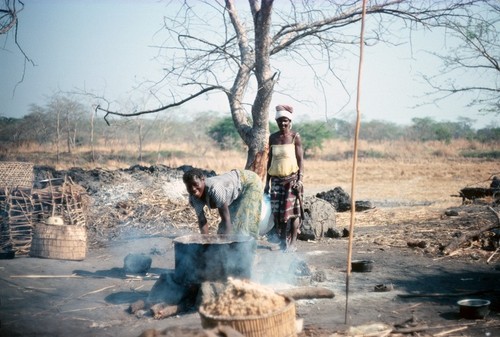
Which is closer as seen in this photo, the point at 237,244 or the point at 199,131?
the point at 237,244

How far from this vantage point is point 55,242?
7082mm

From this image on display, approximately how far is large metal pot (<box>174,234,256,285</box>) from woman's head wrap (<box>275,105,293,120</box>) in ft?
7.53

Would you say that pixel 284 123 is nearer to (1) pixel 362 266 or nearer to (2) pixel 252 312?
(1) pixel 362 266

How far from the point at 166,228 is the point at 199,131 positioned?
203 ft

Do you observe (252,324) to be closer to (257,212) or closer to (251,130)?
(257,212)

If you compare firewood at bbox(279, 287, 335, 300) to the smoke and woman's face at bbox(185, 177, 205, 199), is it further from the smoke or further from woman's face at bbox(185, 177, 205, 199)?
woman's face at bbox(185, 177, 205, 199)

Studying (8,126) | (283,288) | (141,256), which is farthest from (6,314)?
(8,126)

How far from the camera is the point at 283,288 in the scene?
5.28 metres

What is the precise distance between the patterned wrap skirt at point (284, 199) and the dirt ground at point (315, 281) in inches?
25.6

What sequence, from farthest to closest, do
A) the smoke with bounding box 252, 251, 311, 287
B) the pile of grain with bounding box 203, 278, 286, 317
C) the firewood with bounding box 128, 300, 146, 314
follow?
the smoke with bounding box 252, 251, 311, 287, the firewood with bounding box 128, 300, 146, 314, the pile of grain with bounding box 203, 278, 286, 317

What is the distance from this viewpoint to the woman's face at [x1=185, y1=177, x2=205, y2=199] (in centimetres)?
524

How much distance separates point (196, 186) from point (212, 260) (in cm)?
93

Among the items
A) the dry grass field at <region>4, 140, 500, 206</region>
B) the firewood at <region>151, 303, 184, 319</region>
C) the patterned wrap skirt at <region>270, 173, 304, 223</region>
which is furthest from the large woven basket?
the dry grass field at <region>4, 140, 500, 206</region>

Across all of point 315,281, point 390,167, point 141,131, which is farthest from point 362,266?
point 141,131
